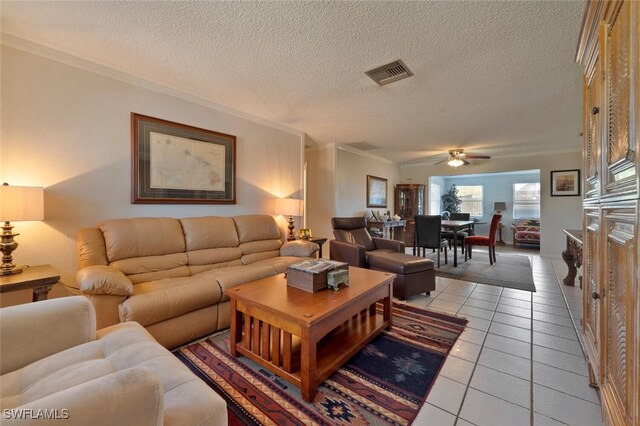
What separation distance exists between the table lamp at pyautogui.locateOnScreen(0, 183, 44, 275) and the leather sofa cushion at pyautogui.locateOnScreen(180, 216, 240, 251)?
1076mm

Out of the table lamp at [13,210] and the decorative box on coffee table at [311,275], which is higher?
the table lamp at [13,210]

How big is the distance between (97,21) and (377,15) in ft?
6.42

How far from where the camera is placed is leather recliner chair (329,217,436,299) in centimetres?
297

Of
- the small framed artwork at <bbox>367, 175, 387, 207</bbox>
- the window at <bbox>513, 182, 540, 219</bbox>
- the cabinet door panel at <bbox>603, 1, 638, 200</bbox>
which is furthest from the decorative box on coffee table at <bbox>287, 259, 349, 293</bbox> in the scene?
the window at <bbox>513, 182, 540, 219</bbox>

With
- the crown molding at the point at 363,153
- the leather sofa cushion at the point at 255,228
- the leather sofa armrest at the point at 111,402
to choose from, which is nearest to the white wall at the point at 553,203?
the crown molding at the point at 363,153

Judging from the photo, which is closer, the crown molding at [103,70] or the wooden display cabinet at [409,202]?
the crown molding at [103,70]

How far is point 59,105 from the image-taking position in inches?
87.1

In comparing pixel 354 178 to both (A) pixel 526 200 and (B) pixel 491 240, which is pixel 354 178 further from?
(A) pixel 526 200

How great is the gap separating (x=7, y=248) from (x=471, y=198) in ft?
34.7

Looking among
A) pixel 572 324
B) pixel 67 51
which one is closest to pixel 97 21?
pixel 67 51

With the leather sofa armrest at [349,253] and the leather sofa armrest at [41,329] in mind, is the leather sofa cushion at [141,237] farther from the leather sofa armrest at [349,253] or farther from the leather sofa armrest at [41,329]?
the leather sofa armrest at [349,253]

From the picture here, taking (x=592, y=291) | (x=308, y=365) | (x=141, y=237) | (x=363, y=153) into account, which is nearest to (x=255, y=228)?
(x=141, y=237)

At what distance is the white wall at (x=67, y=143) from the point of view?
204 cm

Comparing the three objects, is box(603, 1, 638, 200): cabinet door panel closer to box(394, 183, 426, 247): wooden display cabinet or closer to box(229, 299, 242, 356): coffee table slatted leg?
box(229, 299, 242, 356): coffee table slatted leg
